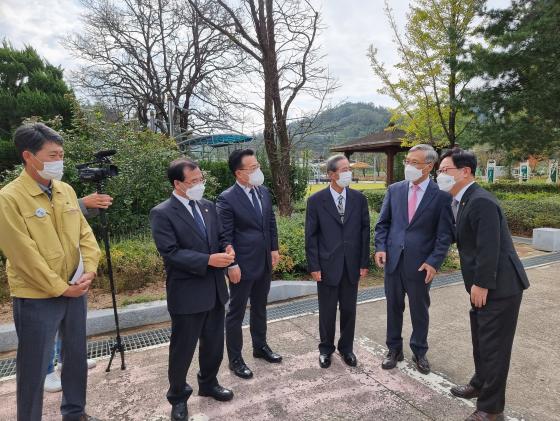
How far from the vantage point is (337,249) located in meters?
3.23

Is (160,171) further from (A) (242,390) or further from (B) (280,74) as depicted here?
(A) (242,390)

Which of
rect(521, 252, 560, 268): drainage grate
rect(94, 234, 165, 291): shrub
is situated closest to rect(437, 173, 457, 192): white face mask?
rect(94, 234, 165, 291): shrub

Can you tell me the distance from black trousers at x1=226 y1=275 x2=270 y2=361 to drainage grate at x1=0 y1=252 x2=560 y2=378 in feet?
2.56

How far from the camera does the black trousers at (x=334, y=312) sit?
3.28 m

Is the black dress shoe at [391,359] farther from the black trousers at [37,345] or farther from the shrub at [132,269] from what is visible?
the shrub at [132,269]

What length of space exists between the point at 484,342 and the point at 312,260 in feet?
4.64

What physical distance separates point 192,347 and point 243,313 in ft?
2.32

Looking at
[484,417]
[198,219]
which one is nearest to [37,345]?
[198,219]

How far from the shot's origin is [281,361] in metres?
3.31

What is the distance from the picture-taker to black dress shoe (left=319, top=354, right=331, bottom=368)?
3219 millimetres

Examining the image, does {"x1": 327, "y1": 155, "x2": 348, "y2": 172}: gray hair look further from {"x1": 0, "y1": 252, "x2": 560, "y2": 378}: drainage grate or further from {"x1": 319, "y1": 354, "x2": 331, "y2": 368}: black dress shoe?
{"x1": 0, "y1": 252, "x2": 560, "y2": 378}: drainage grate

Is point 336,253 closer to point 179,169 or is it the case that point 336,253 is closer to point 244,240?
point 244,240

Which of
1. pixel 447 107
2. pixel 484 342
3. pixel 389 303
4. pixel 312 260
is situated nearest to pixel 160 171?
pixel 312 260

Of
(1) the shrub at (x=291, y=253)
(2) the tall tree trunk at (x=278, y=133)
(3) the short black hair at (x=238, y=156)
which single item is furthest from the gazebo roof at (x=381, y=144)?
(3) the short black hair at (x=238, y=156)
